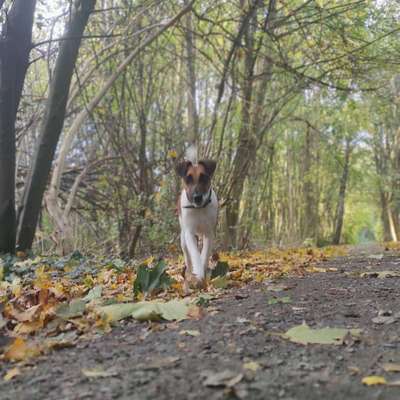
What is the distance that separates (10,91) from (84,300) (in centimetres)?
473

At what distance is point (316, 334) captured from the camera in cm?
303

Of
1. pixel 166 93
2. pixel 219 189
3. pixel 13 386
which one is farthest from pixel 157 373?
pixel 166 93

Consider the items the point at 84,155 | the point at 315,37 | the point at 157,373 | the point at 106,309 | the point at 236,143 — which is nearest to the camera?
the point at 157,373

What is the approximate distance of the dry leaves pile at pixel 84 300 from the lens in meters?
3.33

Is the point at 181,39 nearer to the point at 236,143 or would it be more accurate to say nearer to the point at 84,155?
the point at 236,143

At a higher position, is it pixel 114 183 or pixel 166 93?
pixel 166 93

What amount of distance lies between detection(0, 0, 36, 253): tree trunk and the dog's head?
3.57 m

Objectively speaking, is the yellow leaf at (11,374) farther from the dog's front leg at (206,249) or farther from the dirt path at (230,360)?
the dog's front leg at (206,249)

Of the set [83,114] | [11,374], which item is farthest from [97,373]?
[83,114]

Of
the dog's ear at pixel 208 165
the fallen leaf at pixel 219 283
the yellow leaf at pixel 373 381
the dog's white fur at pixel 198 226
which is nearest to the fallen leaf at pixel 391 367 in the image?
the yellow leaf at pixel 373 381

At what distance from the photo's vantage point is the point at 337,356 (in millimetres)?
2719

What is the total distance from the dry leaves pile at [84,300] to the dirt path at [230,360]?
116mm

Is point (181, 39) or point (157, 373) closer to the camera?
point (157, 373)

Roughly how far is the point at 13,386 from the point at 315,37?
8.79m
